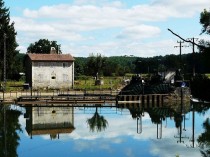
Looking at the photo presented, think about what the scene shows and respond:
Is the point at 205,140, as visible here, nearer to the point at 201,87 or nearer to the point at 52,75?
the point at 201,87

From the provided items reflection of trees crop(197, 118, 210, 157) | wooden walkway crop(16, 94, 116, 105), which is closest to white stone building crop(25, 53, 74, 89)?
wooden walkway crop(16, 94, 116, 105)

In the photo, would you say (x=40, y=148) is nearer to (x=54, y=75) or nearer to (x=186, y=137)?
(x=186, y=137)

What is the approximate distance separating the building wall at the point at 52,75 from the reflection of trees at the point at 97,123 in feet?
83.9

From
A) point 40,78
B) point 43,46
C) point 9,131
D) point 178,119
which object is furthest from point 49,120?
point 43,46

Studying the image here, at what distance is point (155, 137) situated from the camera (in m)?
28.9

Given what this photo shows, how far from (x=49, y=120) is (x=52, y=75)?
29.5 metres

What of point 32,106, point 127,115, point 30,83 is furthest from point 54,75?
point 127,115

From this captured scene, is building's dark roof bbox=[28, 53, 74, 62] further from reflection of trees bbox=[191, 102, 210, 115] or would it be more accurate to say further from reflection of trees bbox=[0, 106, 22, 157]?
reflection of trees bbox=[191, 102, 210, 115]

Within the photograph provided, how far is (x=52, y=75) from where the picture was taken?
66.4 m

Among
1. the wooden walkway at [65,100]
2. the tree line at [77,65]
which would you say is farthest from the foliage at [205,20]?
the wooden walkway at [65,100]

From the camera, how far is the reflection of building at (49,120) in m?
32.2

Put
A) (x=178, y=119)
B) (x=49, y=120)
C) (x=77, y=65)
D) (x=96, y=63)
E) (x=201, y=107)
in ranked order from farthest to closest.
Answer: (x=77, y=65) → (x=96, y=63) → (x=201, y=107) → (x=178, y=119) → (x=49, y=120)

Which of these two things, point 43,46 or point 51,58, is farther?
point 43,46

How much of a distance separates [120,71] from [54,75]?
156 feet
